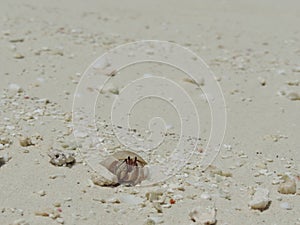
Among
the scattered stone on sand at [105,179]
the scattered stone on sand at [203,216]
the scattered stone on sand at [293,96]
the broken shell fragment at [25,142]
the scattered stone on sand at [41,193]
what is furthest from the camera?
the scattered stone on sand at [293,96]

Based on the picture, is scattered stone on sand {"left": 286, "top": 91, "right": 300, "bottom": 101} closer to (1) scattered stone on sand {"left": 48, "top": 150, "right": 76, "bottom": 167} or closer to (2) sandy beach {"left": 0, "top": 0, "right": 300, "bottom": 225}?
(2) sandy beach {"left": 0, "top": 0, "right": 300, "bottom": 225}

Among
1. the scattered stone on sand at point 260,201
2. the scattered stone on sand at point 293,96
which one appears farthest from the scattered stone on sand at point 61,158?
the scattered stone on sand at point 293,96

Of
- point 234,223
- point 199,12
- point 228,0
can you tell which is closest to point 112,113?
point 234,223

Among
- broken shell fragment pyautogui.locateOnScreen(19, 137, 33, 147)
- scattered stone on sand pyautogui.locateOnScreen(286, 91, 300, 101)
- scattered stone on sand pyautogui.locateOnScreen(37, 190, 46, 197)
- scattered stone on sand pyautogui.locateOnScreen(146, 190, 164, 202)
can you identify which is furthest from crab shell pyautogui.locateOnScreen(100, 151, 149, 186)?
scattered stone on sand pyautogui.locateOnScreen(286, 91, 300, 101)

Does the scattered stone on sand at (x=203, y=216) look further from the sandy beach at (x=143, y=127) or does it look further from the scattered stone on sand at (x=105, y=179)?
the scattered stone on sand at (x=105, y=179)

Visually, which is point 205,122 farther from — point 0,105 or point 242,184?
point 0,105

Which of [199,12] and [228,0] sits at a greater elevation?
[228,0]
